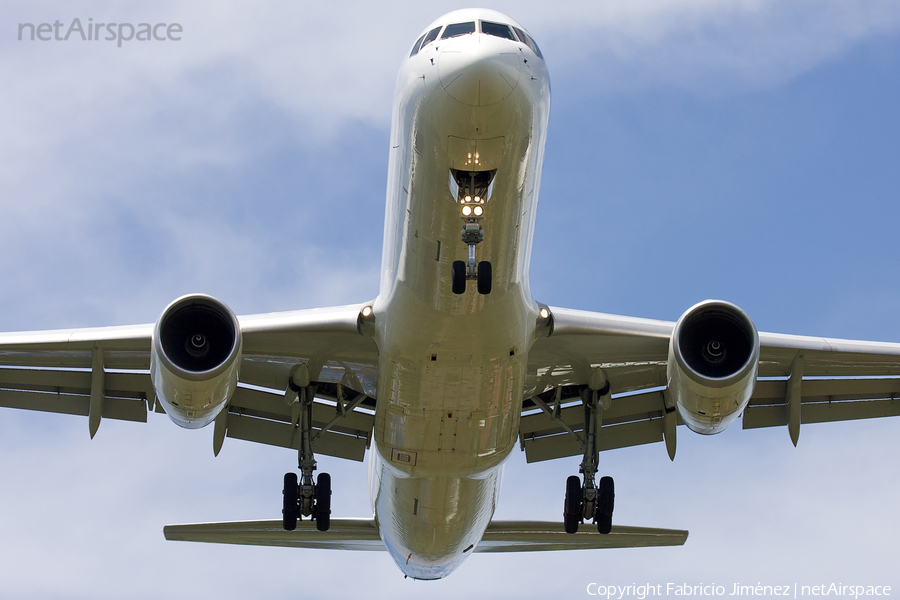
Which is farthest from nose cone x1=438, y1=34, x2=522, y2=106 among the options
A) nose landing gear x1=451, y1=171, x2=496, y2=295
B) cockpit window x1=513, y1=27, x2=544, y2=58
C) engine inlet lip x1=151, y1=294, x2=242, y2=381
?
engine inlet lip x1=151, y1=294, x2=242, y2=381

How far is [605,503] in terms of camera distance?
17391mm

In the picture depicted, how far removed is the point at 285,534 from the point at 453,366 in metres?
6.97

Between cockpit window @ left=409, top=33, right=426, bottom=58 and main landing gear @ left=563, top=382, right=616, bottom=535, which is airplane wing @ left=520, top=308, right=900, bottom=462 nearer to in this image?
main landing gear @ left=563, top=382, right=616, bottom=535

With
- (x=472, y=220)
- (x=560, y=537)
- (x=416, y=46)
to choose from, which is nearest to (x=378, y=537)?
(x=560, y=537)

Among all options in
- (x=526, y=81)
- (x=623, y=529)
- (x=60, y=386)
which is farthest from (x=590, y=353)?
(x=60, y=386)

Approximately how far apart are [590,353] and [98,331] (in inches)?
305

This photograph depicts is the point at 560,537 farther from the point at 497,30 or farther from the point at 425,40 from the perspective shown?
the point at 497,30

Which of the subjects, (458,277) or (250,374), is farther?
(250,374)

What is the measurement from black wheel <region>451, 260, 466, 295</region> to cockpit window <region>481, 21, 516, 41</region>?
2840 millimetres

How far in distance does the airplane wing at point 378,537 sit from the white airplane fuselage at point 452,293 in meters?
2.33

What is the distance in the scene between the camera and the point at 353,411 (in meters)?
18.7

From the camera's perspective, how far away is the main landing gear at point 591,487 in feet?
56.8

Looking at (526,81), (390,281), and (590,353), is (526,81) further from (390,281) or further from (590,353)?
(590,353)

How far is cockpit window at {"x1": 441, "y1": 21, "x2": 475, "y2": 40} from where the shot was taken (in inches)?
471
